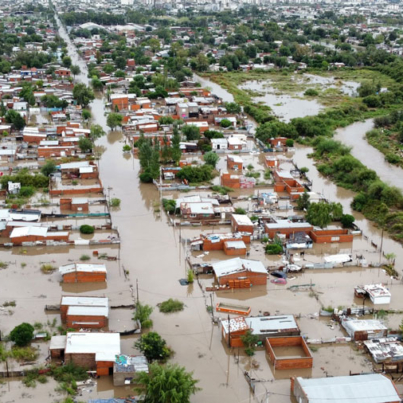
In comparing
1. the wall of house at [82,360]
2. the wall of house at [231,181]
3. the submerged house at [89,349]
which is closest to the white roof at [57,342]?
the submerged house at [89,349]

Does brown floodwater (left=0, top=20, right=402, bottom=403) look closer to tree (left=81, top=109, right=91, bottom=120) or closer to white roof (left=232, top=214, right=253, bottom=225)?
white roof (left=232, top=214, right=253, bottom=225)

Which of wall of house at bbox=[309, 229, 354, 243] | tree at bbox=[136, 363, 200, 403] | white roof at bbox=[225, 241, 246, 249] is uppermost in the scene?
tree at bbox=[136, 363, 200, 403]

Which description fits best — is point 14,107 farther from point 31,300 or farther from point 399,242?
point 399,242

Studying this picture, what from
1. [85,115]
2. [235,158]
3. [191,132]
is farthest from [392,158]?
[85,115]

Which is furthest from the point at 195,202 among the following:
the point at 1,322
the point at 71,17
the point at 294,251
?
the point at 71,17

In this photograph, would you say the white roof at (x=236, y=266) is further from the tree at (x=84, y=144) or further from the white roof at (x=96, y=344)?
the tree at (x=84, y=144)

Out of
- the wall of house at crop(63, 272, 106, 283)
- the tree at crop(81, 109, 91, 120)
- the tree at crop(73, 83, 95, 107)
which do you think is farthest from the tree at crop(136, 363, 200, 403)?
the tree at crop(73, 83, 95, 107)
